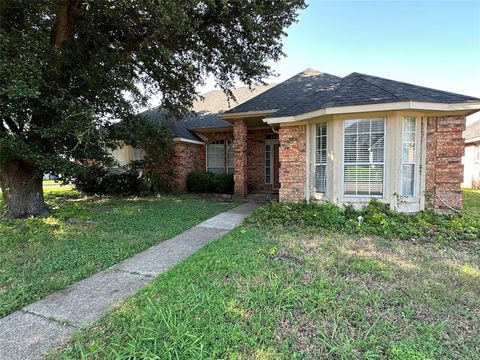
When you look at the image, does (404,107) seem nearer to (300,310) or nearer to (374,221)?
(374,221)

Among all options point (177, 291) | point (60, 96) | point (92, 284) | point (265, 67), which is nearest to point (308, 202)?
point (265, 67)

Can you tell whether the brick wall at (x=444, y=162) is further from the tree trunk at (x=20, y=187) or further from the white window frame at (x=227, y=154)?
the tree trunk at (x=20, y=187)

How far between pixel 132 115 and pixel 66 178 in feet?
8.48

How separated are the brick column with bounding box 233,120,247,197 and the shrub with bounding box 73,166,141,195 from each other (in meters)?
4.79

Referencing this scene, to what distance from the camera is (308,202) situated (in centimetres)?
742

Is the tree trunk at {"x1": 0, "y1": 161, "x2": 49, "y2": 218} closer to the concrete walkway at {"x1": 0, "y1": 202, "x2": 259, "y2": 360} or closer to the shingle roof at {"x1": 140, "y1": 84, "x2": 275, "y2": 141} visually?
the concrete walkway at {"x1": 0, "y1": 202, "x2": 259, "y2": 360}

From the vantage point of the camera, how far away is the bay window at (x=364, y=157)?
6.36 m

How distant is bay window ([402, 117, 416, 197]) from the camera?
634 centimetres

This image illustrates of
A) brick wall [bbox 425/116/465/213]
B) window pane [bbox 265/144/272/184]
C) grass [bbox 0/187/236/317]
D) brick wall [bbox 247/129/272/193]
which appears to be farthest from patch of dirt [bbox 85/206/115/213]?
brick wall [bbox 425/116/465/213]

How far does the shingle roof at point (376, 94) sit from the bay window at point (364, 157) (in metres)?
0.56

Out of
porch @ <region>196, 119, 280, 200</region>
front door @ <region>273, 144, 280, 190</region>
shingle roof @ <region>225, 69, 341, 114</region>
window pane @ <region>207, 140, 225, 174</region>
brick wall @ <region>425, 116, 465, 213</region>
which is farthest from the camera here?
window pane @ <region>207, 140, 225, 174</region>

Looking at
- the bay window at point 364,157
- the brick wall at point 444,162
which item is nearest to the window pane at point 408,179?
the brick wall at point 444,162

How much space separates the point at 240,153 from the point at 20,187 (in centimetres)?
715

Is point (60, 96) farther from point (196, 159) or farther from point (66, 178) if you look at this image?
point (196, 159)
